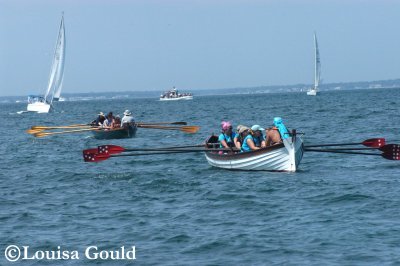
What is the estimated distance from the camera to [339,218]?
17906 mm

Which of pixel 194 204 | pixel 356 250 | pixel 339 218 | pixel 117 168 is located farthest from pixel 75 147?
pixel 356 250

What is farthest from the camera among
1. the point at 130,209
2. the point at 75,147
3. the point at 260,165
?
the point at 75,147

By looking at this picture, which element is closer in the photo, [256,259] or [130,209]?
[256,259]

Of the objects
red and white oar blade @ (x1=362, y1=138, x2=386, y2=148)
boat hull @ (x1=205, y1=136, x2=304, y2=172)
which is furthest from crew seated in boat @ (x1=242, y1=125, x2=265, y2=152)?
red and white oar blade @ (x1=362, y1=138, x2=386, y2=148)

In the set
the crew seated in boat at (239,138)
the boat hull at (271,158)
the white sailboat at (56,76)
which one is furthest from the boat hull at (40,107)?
the crew seated in boat at (239,138)

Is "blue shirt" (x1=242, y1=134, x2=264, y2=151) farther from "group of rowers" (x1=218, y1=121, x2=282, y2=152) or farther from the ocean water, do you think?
the ocean water

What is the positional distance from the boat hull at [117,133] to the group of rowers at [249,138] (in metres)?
16.4

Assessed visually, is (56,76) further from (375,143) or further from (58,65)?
(375,143)

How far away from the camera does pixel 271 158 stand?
24391mm

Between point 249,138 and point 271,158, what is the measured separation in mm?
915

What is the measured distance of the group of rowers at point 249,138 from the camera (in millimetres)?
24078

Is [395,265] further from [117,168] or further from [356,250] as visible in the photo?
[117,168]

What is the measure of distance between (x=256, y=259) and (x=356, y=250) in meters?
1.86

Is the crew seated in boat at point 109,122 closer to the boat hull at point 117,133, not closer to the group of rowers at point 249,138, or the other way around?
the boat hull at point 117,133
